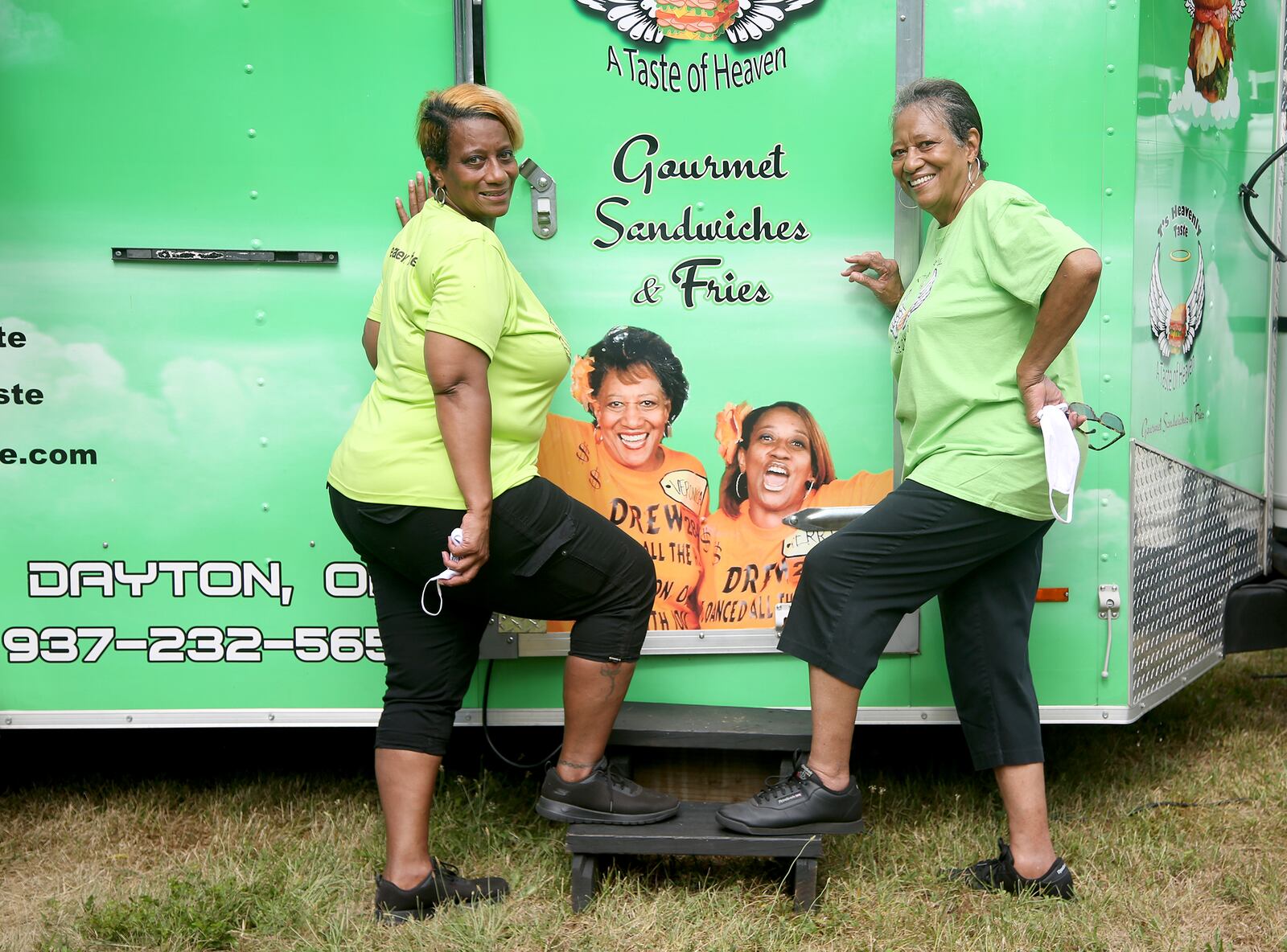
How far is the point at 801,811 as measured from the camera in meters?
2.75

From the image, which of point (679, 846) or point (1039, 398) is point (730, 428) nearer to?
point (1039, 398)

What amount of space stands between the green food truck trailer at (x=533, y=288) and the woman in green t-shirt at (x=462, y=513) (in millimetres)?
353

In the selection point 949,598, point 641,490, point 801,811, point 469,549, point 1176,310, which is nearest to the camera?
point 469,549

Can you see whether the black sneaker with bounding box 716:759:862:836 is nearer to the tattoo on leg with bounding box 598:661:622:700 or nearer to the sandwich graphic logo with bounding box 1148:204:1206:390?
the tattoo on leg with bounding box 598:661:622:700

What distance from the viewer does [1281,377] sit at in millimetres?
3672

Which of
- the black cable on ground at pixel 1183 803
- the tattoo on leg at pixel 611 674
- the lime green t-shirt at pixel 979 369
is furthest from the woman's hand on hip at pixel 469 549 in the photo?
the black cable on ground at pixel 1183 803

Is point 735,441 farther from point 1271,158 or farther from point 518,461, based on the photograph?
point 1271,158

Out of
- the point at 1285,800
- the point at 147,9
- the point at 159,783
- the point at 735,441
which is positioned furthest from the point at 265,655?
the point at 1285,800

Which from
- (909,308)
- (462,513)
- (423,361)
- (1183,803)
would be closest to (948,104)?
(909,308)

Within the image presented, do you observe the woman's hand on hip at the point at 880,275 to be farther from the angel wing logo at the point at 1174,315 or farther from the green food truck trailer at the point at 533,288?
the angel wing logo at the point at 1174,315

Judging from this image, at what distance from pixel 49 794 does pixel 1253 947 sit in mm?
3201

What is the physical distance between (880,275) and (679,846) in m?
1.46

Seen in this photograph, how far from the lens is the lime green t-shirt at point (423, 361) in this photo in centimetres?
246

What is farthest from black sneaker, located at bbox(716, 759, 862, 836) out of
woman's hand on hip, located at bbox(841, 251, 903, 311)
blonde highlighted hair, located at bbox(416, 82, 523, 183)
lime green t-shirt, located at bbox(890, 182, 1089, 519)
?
blonde highlighted hair, located at bbox(416, 82, 523, 183)
